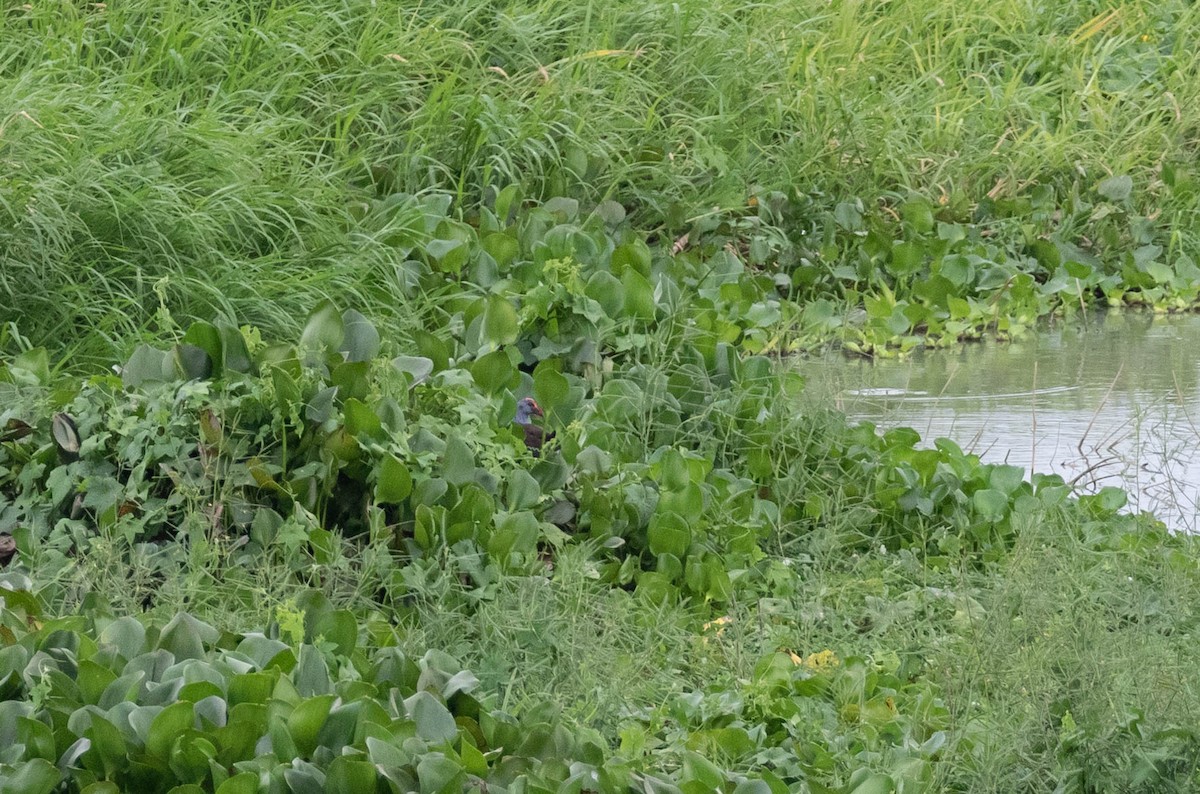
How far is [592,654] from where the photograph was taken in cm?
287

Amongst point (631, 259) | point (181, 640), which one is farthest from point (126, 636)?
point (631, 259)

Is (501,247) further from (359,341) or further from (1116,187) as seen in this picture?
(1116,187)

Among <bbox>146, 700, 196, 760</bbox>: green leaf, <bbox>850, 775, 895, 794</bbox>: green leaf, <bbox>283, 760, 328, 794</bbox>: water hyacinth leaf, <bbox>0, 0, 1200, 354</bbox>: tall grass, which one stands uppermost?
<bbox>0, 0, 1200, 354</bbox>: tall grass

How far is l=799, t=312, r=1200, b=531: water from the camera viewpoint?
4.15m

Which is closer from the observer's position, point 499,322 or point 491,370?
point 491,370

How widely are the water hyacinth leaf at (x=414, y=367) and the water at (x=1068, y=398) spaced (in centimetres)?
106

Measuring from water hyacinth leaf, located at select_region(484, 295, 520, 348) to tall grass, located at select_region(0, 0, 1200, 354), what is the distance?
0.48 meters

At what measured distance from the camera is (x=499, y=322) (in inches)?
165

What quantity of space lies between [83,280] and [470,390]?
52.6 inches

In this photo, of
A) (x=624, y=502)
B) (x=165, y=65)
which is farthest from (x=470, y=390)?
(x=165, y=65)

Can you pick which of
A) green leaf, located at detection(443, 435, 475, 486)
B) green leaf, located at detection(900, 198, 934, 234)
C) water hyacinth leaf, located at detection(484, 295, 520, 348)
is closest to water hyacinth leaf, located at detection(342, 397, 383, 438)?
green leaf, located at detection(443, 435, 475, 486)

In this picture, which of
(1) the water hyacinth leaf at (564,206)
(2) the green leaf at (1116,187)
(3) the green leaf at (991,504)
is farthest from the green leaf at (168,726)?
(2) the green leaf at (1116,187)

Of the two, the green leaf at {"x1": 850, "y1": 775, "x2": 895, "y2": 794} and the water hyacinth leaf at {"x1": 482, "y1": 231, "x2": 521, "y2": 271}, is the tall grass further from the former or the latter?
the green leaf at {"x1": 850, "y1": 775, "x2": 895, "y2": 794}

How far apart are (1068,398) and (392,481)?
2332 millimetres
